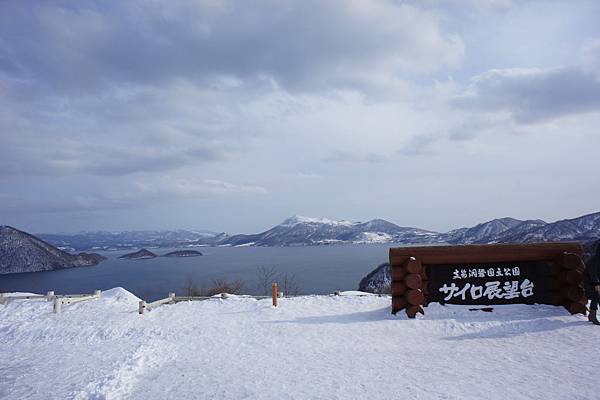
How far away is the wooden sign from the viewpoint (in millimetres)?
10453

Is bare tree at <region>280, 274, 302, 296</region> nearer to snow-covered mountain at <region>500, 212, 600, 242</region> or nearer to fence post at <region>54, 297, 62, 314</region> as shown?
fence post at <region>54, 297, 62, 314</region>

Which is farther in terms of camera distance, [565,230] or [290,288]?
[565,230]

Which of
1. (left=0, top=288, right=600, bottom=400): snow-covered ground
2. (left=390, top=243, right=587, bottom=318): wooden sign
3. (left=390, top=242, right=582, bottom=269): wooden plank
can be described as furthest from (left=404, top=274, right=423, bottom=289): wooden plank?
(left=0, top=288, right=600, bottom=400): snow-covered ground

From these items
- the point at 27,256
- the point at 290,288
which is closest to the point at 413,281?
the point at 290,288

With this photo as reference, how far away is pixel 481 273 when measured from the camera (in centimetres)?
1073

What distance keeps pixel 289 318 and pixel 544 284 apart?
7.30 meters

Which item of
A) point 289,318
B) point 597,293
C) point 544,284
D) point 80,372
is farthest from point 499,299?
point 80,372

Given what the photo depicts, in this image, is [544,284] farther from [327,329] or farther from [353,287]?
[353,287]

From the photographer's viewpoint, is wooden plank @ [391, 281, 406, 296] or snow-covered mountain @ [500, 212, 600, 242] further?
snow-covered mountain @ [500, 212, 600, 242]

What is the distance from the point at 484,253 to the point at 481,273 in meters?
0.59

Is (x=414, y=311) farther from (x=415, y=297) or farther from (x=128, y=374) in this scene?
(x=128, y=374)

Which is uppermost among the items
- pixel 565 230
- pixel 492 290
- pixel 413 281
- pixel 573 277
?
pixel 565 230

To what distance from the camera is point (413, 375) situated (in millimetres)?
6301

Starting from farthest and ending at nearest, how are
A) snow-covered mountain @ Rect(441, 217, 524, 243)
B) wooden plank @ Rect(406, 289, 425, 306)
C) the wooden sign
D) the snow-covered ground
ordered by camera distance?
1. snow-covered mountain @ Rect(441, 217, 524, 243)
2. the wooden sign
3. wooden plank @ Rect(406, 289, 425, 306)
4. the snow-covered ground
